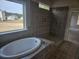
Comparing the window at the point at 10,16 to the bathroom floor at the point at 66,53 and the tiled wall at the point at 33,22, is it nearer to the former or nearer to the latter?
the tiled wall at the point at 33,22

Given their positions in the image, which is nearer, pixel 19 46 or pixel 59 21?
pixel 19 46

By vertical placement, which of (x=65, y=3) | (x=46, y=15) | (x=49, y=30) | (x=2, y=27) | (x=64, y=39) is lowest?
(x=64, y=39)

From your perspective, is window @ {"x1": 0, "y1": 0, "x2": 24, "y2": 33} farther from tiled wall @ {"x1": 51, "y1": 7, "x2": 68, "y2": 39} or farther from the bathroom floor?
tiled wall @ {"x1": 51, "y1": 7, "x2": 68, "y2": 39}

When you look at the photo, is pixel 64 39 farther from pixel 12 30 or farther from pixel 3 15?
pixel 3 15

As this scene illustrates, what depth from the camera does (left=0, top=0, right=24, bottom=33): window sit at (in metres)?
2.20

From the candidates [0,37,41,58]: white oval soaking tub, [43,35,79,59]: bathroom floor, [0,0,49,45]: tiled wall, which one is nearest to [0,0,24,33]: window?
[0,0,49,45]: tiled wall

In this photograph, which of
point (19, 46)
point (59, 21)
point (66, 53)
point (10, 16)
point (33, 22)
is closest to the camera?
point (19, 46)

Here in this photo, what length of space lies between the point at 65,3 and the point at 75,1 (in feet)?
1.39

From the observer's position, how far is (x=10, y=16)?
2428mm

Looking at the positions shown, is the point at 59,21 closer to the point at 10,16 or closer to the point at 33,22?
the point at 33,22

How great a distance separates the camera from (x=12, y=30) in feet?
8.23

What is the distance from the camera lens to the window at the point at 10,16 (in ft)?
7.23

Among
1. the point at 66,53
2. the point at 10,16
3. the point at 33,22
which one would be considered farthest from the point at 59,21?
the point at 10,16

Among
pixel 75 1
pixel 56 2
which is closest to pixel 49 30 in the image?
pixel 56 2
